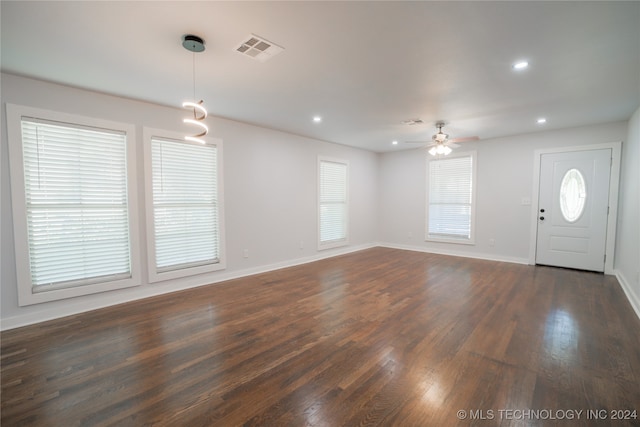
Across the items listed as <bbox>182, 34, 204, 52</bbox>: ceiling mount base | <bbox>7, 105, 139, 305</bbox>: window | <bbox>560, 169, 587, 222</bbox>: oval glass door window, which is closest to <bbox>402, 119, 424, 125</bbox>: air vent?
<bbox>560, 169, 587, 222</bbox>: oval glass door window

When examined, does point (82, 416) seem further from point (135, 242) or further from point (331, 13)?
point (331, 13)

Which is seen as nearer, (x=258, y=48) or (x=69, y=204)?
(x=258, y=48)

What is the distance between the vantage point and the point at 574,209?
5.10 meters

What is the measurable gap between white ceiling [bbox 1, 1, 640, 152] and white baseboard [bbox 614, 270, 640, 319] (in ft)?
8.28

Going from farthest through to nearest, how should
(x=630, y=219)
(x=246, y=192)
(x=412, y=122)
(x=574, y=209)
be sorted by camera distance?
(x=574, y=209) < (x=246, y=192) < (x=412, y=122) < (x=630, y=219)

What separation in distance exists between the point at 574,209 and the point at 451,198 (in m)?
2.17

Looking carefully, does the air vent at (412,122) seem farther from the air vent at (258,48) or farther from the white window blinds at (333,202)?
the air vent at (258,48)

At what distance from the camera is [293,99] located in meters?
3.63

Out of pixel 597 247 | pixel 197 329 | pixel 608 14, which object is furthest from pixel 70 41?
pixel 597 247

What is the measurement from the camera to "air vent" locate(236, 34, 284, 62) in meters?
2.26

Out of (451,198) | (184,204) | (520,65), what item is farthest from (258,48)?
(451,198)

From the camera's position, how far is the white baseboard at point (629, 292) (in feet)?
10.7

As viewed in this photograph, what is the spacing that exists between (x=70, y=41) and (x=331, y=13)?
221 centimetres

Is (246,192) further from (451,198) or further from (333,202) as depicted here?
(451,198)
